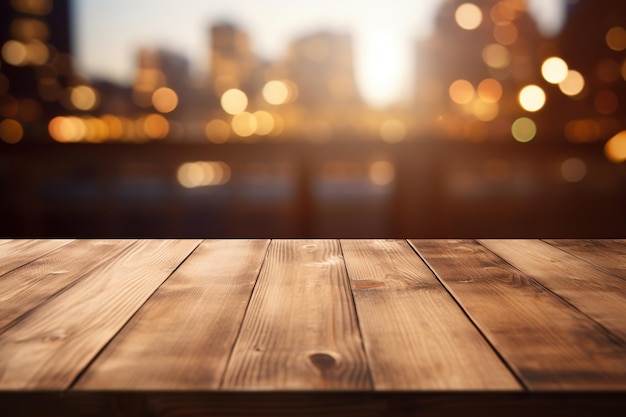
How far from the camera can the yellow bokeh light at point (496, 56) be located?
4447 centimetres

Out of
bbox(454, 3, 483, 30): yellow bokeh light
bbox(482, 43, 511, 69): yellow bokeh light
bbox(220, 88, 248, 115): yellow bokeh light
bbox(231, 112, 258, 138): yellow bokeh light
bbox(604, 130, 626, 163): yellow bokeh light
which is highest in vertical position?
bbox(454, 3, 483, 30): yellow bokeh light

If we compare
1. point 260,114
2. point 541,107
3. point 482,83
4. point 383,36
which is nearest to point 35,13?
point 260,114

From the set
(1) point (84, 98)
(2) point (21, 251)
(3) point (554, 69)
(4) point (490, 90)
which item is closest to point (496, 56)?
(4) point (490, 90)

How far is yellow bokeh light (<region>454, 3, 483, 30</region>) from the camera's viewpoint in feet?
109

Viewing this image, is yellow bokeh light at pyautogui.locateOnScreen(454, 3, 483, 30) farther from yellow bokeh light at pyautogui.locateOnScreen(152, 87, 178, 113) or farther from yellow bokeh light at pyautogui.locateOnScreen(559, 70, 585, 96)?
yellow bokeh light at pyautogui.locateOnScreen(152, 87, 178, 113)

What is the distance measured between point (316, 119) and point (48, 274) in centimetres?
3060

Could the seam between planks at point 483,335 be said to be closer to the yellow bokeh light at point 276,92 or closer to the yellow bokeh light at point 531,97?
the yellow bokeh light at point 276,92

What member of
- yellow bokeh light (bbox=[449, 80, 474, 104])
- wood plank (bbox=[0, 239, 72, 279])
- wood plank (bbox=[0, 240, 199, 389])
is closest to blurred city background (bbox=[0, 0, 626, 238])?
yellow bokeh light (bbox=[449, 80, 474, 104])

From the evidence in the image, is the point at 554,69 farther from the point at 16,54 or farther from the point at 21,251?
the point at 16,54

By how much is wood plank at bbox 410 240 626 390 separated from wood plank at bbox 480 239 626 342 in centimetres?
2

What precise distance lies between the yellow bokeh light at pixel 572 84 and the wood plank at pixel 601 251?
4568cm

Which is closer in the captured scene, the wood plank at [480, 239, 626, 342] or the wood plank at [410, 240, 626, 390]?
the wood plank at [410, 240, 626, 390]

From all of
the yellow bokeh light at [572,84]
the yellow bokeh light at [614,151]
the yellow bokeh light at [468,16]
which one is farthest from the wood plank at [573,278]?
the yellow bokeh light at [572,84]

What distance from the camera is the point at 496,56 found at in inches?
1774
